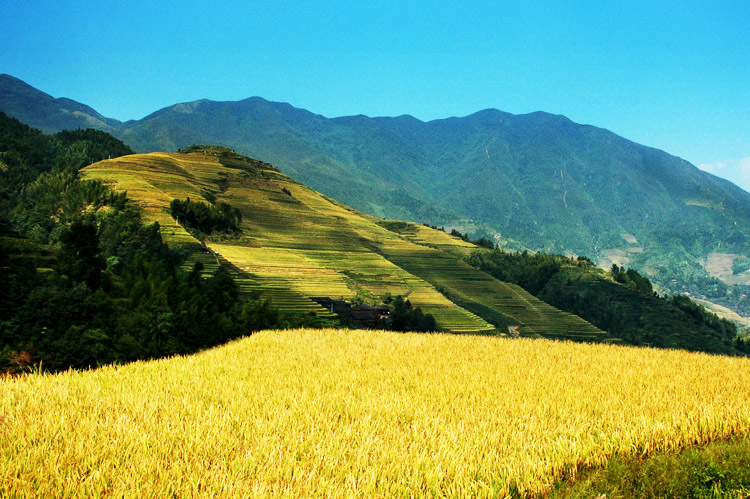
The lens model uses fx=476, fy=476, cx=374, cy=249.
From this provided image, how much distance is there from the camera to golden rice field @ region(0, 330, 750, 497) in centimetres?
745

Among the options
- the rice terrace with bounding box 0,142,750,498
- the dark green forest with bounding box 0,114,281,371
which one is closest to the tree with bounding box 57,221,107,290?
the dark green forest with bounding box 0,114,281,371

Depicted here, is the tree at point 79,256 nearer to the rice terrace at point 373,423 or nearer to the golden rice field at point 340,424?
the rice terrace at point 373,423

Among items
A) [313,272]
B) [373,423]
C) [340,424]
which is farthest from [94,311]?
[313,272]

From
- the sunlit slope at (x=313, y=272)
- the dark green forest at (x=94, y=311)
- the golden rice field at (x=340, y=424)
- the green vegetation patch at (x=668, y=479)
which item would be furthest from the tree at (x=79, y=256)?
the green vegetation patch at (x=668, y=479)

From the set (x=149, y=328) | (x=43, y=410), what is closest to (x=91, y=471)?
(x=43, y=410)

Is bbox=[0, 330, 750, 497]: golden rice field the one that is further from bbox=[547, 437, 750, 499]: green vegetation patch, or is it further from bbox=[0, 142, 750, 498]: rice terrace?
bbox=[547, 437, 750, 499]: green vegetation patch

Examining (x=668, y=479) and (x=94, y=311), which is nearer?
(x=668, y=479)

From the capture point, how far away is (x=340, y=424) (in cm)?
Answer: 1032

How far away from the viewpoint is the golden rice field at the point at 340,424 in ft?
24.5

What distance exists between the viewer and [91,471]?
746cm

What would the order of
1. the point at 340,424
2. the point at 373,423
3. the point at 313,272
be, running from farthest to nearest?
the point at 313,272
the point at 373,423
the point at 340,424

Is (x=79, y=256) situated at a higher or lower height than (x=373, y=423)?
lower

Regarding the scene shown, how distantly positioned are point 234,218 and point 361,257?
4999 centimetres

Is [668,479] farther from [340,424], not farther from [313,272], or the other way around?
[313,272]
